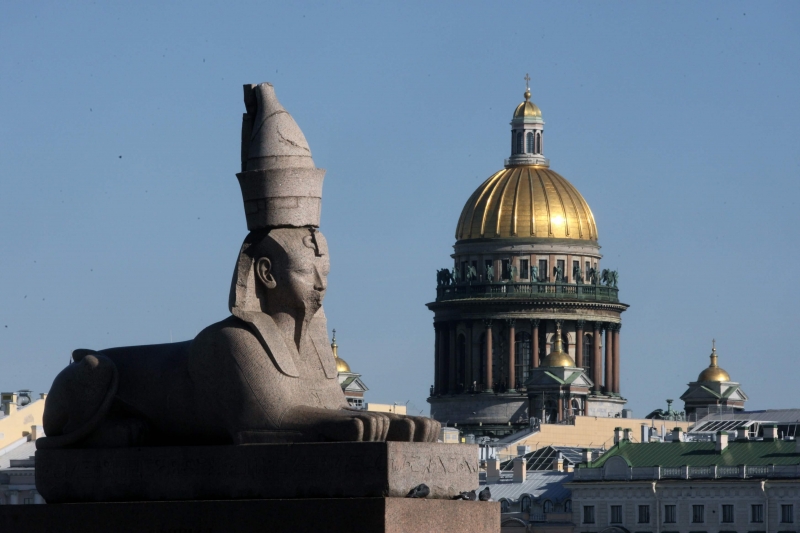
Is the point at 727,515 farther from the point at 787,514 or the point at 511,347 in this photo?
the point at 511,347

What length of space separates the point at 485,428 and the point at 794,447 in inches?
1803

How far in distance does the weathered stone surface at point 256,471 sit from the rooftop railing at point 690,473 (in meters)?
64.7

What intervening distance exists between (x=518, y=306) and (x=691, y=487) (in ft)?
153

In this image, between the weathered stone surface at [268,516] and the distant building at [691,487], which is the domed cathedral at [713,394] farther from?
the weathered stone surface at [268,516]

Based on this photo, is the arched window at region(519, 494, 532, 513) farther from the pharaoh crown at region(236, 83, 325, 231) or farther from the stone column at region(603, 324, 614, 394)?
the pharaoh crown at region(236, 83, 325, 231)

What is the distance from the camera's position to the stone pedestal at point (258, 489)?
15133 mm

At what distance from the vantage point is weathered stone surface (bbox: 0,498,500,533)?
1505cm

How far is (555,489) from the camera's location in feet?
293

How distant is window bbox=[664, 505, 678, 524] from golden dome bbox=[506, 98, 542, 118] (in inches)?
2180

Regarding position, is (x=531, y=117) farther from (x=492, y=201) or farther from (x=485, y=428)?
(x=485, y=428)

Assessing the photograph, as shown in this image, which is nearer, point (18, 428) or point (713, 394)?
point (18, 428)

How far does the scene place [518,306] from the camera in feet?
421

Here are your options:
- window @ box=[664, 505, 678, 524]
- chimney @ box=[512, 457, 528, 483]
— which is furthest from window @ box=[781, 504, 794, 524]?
chimney @ box=[512, 457, 528, 483]

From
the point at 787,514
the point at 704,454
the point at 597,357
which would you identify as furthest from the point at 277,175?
the point at 597,357
